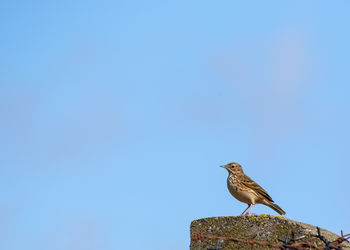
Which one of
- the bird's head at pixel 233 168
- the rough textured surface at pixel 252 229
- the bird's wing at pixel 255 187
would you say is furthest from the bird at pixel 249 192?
the rough textured surface at pixel 252 229

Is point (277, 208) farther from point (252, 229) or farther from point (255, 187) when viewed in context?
point (252, 229)

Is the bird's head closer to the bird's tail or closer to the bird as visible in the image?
the bird

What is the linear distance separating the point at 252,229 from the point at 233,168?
6850mm

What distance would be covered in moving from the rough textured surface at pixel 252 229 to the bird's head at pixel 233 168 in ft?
20.5

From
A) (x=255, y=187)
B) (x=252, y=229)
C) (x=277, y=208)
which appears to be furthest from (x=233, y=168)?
(x=252, y=229)

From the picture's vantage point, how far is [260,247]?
19.3 ft

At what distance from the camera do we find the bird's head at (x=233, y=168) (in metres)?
12.7

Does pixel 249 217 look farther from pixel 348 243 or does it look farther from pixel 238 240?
pixel 348 243

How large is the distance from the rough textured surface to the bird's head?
20.5ft

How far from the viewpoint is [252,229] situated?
605cm

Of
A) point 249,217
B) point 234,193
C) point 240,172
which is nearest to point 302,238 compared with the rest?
point 249,217

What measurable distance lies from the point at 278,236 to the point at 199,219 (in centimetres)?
110

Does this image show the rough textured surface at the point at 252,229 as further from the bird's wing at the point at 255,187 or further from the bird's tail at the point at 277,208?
the bird's wing at the point at 255,187

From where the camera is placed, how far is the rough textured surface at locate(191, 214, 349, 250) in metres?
5.77
